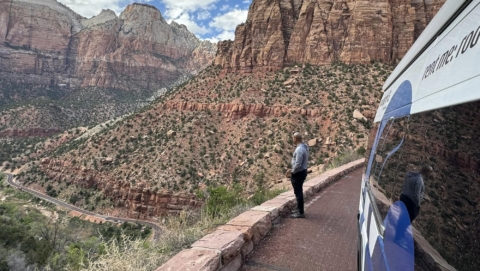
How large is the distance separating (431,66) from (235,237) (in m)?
3.04

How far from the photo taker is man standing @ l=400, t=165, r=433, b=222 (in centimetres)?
179

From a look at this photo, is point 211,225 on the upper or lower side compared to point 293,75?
lower

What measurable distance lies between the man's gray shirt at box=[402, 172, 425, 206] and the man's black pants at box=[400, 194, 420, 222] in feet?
0.06

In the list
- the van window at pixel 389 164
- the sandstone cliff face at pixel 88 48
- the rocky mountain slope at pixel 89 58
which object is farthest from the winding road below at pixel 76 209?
the sandstone cliff face at pixel 88 48

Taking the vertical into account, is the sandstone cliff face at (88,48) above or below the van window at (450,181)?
above

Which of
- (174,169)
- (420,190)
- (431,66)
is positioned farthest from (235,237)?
(174,169)

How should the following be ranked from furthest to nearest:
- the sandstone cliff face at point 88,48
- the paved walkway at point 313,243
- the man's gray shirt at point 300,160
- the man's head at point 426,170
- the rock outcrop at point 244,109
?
the sandstone cliff face at point 88,48, the rock outcrop at point 244,109, the man's gray shirt at point 300,160, the paved walkway at point 313,243, the man's head at point 426,170

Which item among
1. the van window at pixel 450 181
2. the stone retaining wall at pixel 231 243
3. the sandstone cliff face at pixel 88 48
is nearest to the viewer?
the van window at pixel 450 181

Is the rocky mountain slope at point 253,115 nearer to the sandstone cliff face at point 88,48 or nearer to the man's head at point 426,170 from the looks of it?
the man's head at point 426,170

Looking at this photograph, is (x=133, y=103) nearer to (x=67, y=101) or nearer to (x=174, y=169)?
(x=67, y=101)

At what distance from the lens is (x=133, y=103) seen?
100 m

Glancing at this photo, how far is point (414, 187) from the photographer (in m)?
1.89

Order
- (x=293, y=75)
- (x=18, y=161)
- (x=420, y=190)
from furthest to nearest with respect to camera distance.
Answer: (x=18, y=161) < (x=293, y=75) < (x=420, y=190)

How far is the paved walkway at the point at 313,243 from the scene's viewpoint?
4.46 metres
